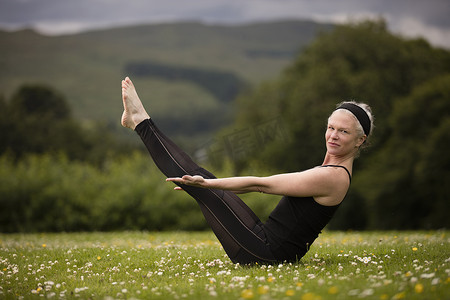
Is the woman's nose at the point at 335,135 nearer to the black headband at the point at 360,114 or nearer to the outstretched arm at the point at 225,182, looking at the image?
the black headband at the point at 360,114

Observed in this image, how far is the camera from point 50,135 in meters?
68.2

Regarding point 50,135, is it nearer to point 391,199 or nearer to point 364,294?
point 391,199

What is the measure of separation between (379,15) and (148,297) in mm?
50037

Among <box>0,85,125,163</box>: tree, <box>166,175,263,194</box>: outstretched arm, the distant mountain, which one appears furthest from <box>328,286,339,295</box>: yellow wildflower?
the distant mountain

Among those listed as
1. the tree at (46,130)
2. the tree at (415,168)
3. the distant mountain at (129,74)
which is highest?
the distant mountain at (129,74)

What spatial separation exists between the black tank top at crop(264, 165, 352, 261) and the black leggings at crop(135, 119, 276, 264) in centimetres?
14

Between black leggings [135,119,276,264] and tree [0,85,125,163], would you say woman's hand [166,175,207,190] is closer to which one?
black leggings [135,119,276,264]

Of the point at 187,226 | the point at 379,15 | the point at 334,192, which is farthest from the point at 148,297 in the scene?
the point at 379,15

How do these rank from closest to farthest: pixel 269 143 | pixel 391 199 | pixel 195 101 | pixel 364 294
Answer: pixel 364 294, pixel 391 199, pixel 269 143, pixel 195 101

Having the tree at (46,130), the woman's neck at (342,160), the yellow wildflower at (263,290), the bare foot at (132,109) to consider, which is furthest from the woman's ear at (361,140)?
the tree at (46,130)

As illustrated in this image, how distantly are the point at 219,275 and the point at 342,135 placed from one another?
7.93ft

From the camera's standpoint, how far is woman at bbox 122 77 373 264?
19.4ft

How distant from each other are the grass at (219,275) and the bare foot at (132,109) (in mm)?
2139

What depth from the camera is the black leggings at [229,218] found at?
6340mm
